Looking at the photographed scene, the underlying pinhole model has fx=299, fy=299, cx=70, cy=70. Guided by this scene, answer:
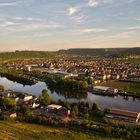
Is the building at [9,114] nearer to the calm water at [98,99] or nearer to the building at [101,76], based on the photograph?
the calm water at [98,99]

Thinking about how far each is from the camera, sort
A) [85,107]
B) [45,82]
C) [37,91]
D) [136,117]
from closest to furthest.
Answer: [136,117]
[85,107]
[37,91]
[45,82]

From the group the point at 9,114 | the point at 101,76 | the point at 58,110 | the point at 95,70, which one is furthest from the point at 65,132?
the point at 95,70

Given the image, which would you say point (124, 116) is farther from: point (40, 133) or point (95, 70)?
point (95, 70)

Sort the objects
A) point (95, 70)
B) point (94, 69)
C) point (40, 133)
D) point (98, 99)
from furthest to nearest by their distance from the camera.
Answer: point (94, 69), point (95, 70), point (98, 99), point (40, 133)

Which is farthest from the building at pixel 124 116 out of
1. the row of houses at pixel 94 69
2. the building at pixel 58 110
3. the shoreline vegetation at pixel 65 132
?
the row of houses at pixel 94 69

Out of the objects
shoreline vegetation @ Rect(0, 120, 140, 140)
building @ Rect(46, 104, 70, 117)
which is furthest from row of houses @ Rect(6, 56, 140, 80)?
shoreline vegetation @ Rect(0, 120, 140, 140)

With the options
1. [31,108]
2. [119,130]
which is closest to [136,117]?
[119,130]

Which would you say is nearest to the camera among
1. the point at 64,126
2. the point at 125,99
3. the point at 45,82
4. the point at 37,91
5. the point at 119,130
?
the point at 119,130

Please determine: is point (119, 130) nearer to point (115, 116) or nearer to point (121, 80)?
point (115, 116)
